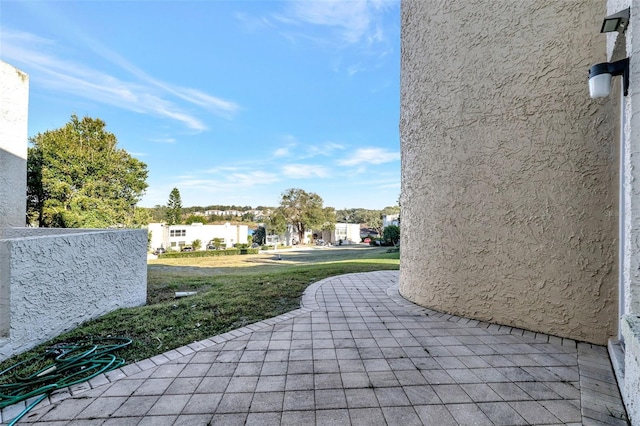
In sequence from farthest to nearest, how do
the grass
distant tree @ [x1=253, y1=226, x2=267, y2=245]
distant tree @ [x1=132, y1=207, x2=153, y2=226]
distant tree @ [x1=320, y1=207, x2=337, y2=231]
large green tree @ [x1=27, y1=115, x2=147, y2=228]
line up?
distant tree @ [x1=253, y1=226, x2=267, y2=245]
distant tree @ [x1=320, y1=207, x2=337, y2=231]
distant tree @ [x1=132, y1=207, x2=153, y2=226]
large green tree @ [x1=27, y1=115, x2=147, y2=228]
the grass

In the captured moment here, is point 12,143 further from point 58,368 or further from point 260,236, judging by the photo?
point 260,236

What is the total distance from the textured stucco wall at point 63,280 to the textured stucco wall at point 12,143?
4.58 m

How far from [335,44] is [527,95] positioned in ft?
28.8

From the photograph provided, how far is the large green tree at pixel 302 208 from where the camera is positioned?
151 feet

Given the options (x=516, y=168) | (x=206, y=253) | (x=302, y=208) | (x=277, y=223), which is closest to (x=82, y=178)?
(x=206, y=253)

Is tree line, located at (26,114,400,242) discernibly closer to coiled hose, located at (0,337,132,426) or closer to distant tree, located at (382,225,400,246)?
coiled hose, located at (0,337,132,426)

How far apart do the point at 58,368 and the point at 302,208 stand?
4412 centimetres

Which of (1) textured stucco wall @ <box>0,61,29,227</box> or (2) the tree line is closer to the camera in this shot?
(1) textured stucco wall @ <box>0,61,29,227</box>

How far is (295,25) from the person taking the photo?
28.9 ft

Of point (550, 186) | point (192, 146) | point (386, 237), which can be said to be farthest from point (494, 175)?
point (386, 237)

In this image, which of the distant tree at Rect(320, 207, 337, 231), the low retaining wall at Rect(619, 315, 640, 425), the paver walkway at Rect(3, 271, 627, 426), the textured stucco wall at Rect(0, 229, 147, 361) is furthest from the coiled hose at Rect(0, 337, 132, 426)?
the distant tree at Rect(320, 207, 337, 231)

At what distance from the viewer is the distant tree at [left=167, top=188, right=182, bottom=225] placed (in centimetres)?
4466

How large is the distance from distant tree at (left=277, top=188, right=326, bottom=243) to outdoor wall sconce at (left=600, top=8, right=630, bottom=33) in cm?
4400

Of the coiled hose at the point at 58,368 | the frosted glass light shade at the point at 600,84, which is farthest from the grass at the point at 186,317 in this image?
the frosted glass light shade at the point at 600,84
